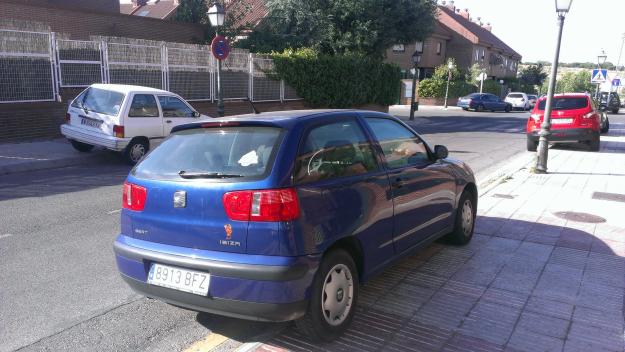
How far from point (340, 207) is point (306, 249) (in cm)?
46

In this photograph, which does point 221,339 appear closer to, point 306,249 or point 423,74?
point 306,249

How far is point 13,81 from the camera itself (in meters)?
13.3

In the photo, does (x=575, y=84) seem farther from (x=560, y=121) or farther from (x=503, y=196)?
(x=503, y=196)

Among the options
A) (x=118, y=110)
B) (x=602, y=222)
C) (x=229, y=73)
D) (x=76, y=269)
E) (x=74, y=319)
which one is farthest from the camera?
(x=229, y=73)

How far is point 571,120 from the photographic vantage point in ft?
47.3

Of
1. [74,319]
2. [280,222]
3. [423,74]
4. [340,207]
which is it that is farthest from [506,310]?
[423,74]

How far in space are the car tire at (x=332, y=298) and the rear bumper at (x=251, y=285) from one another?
107mm

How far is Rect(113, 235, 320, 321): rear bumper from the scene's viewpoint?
122 inches

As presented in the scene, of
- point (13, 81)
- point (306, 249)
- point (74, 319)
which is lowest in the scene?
point (74, 319)

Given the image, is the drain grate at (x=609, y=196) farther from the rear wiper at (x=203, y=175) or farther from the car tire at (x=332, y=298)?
the rear wiper at (x=203, y=175)

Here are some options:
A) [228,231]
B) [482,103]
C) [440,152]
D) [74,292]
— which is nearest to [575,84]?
[482,103]

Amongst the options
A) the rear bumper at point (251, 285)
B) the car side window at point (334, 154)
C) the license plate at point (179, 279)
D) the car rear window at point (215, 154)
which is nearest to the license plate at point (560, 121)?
the car side window at point (334, 154)

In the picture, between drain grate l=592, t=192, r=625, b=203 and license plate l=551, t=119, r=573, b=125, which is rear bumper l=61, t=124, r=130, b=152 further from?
license plate l=551, t=119, r=573, b=125

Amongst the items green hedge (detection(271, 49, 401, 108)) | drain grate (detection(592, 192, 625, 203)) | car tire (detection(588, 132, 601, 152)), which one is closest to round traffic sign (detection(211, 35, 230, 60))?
green hedge (detection(271, 49, 401, 108))
